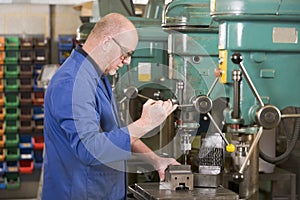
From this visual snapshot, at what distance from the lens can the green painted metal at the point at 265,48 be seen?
6.96 ft

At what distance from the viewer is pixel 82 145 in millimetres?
2146

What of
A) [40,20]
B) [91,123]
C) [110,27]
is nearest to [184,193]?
[91,123]

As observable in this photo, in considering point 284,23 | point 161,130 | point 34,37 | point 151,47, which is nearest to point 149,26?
point 151,47

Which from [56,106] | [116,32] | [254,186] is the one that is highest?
[116,32]

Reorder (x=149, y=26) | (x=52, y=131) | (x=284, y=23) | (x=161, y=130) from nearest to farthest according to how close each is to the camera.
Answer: (x=284, y=23) → (x=52, y=131) → (x=161, y=130) → (x=149, y=26)

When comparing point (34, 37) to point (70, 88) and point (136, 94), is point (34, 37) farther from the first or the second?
point (70, 88)

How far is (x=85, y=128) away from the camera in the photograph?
7.07 ft

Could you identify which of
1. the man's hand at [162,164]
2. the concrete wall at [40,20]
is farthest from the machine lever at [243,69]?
the concrete wall at [40,20]

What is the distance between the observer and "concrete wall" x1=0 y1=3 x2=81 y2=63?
24.3 ft

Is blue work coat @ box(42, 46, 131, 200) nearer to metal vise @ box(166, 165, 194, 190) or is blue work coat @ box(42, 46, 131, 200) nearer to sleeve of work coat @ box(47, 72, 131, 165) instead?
sleeve of work coat @ box(47, 72, 131, 165)

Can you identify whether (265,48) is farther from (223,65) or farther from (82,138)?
(82,138)

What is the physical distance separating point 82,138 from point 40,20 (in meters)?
5.60

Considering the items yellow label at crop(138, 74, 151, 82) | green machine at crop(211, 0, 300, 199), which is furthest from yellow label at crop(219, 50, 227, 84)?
yellow label at crop(138, 74, 151, 82)

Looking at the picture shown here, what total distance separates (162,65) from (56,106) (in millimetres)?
1469
